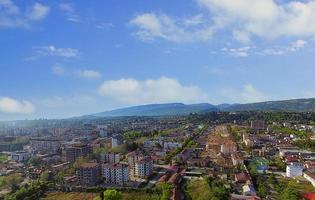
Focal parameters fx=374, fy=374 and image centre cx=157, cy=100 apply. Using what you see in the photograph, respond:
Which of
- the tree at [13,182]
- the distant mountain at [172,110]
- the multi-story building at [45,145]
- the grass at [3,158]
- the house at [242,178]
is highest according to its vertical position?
the distant mountain at [172,110]

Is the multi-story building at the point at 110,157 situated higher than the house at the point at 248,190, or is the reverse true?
the multi-story building at the point at 110,157

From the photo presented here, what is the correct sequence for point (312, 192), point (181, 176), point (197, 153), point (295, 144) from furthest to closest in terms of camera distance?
point (295, 144), point (197, 153), point (181, 176), point (312, 192)

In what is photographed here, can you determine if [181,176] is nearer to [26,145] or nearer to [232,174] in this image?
[232,174]

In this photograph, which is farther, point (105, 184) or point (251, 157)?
point (251, 157)

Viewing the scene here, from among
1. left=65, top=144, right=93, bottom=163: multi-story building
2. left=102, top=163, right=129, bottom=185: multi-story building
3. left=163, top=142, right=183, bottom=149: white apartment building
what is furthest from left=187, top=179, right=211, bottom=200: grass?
left=163, top=142, right=183, bottom=149: white apartment building

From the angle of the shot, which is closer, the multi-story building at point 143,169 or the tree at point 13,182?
the tree at point 13,182

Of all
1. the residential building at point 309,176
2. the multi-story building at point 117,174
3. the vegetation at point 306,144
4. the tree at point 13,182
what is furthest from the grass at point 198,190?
the vegetation at point 306,144

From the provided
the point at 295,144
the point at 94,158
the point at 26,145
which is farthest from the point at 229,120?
the point at 94,158

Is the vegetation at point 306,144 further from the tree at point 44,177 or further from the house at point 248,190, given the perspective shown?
the tree at point 44,177

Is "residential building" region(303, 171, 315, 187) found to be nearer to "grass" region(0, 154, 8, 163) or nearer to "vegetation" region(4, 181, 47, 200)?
"vegetation" region(4, 181, 47, 200)

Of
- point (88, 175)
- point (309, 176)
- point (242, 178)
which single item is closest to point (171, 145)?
point (88, 175)

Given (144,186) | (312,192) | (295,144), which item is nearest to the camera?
(312,192)
